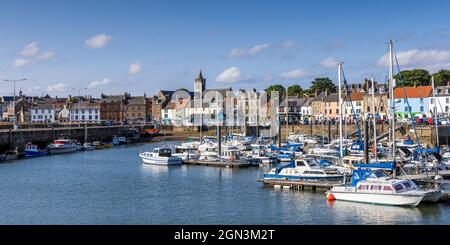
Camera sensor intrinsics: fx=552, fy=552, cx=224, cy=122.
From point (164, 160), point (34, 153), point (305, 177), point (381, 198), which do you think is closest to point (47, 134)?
point (34, 153)

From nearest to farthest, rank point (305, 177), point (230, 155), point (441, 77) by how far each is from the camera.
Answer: point (305, 177) < point (230, 155) < point (441, 77)

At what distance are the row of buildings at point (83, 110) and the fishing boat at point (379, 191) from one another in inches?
3974

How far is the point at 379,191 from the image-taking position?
26609mm

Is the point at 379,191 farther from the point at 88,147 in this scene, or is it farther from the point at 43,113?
the point at 43,113

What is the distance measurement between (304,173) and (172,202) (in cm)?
880

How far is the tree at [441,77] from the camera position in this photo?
10673cm

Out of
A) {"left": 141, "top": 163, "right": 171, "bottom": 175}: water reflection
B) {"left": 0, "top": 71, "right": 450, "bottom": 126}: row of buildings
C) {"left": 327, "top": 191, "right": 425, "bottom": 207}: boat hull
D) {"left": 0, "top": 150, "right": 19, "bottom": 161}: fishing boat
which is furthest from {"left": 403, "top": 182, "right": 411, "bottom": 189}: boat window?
{"left": 0, "top": 71, "right": 450, "bottom": 126}: row of buildings

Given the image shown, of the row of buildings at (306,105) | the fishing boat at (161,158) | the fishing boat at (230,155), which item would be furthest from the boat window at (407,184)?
the row of buildings at (306,105)

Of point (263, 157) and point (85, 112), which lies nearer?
point (263, 157)

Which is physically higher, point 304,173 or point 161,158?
point 161,158

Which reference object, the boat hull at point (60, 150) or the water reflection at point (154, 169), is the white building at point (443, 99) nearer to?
the water reflection at point (154, 169)
